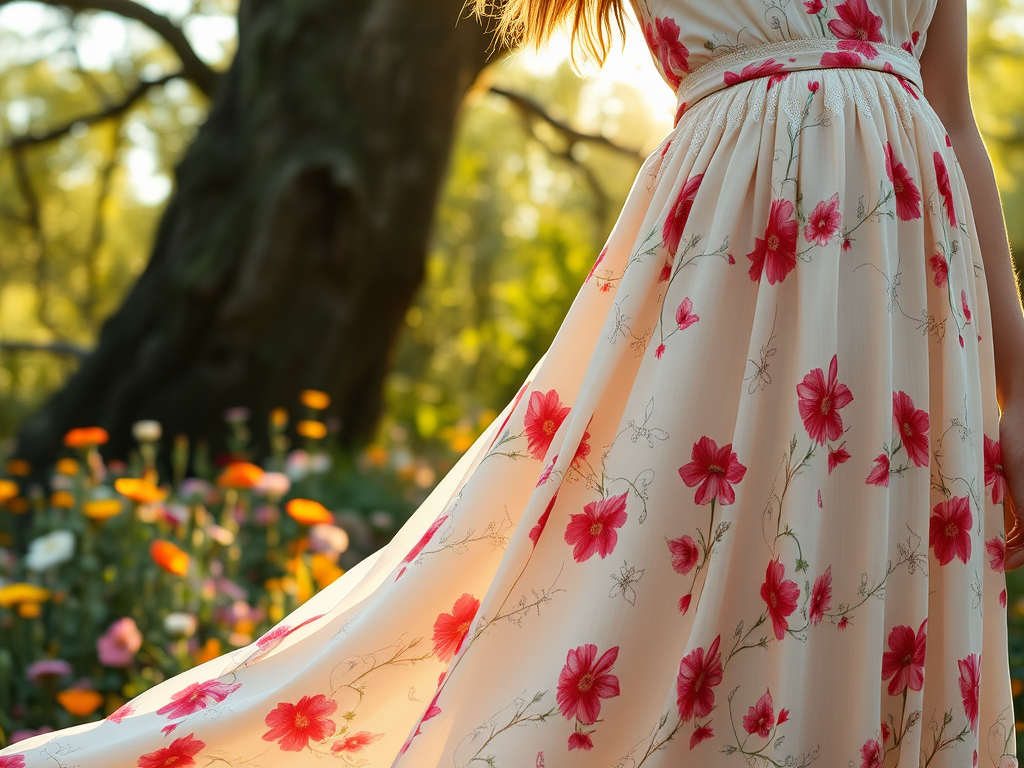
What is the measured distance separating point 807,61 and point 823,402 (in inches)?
17.2

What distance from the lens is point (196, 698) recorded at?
1323 millimetres

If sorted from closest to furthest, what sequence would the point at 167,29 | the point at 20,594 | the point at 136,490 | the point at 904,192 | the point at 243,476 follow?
the point at 904,192, the point at 20,594, the point at 136,490, the point at 243,476, the point at 167,29

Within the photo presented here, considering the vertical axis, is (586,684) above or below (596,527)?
below

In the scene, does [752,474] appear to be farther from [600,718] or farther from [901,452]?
[600,718]

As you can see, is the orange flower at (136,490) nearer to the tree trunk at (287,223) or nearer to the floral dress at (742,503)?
the floral dress at (742,503)

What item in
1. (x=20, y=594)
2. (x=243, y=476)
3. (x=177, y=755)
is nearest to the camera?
(x=177, y=755)

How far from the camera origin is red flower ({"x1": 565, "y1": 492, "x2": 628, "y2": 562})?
1.11 m

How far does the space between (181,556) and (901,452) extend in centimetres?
167

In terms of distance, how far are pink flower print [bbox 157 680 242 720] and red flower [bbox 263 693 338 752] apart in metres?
0.10

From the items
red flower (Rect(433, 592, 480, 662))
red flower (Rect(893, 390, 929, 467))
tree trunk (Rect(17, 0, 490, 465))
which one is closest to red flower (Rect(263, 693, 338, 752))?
red flower (Rect(433, 592, 480, 662))

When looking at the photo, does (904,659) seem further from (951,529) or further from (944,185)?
(944,185)

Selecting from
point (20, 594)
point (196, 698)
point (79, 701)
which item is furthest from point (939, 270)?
point (20, 594)

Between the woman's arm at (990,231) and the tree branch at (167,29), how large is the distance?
448 cm

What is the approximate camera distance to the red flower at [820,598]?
41.7 inches
